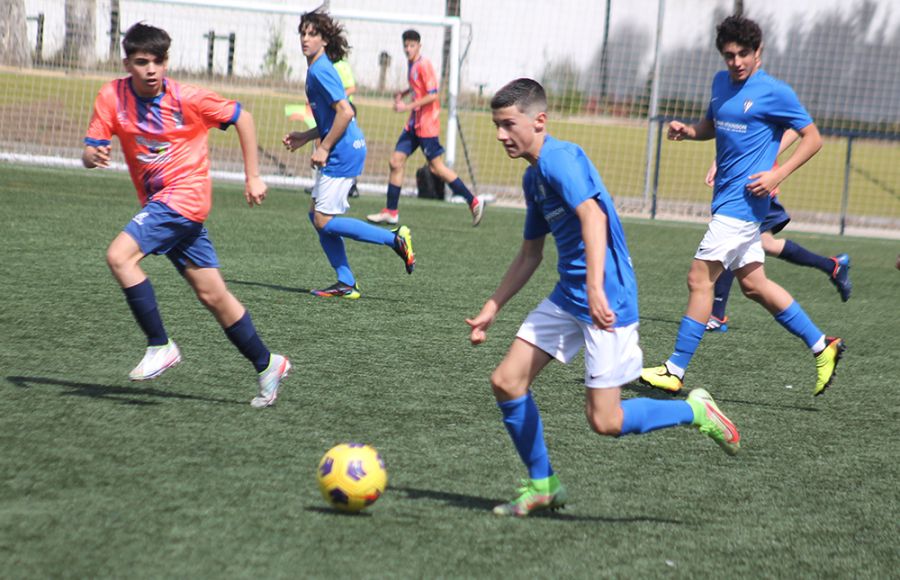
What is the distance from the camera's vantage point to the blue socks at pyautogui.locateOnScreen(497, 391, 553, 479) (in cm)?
412

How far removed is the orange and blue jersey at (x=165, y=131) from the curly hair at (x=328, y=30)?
291 cm

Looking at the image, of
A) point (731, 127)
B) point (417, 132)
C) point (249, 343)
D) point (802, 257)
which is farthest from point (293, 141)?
point (417, 132)

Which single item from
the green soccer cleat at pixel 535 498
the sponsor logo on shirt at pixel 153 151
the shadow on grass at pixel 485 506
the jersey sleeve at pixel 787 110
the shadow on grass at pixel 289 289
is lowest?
the shadow on grass at pixel 289 289

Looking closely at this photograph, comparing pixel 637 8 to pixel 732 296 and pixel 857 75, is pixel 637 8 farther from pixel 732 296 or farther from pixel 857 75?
pixel 732 296

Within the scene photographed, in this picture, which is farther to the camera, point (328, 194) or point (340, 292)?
point (328, 194)

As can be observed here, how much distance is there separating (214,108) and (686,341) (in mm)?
2776

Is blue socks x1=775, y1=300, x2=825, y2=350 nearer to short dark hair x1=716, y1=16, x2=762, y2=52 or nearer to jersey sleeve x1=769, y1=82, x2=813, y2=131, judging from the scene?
jersey sleeve x1=769, y1=82, x2=813, y2=131

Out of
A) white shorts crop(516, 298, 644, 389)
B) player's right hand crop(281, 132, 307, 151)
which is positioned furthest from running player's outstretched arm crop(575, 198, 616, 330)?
player's right hand crop(281, 132, 307, 151)

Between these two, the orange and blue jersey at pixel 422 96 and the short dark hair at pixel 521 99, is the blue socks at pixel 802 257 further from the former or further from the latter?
the orange and blue jersey at pixel 422 96

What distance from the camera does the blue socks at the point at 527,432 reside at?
4.12 meters

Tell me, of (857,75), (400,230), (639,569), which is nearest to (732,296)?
(400,230)

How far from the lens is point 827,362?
635cm

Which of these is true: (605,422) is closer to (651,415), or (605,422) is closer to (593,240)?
(651,415)

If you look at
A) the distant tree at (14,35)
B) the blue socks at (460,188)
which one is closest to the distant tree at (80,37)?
the distant tree at (14,35)
